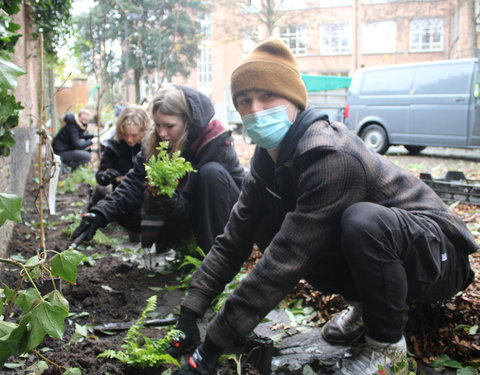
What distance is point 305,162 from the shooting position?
1.72 meters

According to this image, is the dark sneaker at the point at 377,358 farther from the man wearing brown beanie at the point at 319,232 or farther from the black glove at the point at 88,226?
the black glove at the point at 88,226

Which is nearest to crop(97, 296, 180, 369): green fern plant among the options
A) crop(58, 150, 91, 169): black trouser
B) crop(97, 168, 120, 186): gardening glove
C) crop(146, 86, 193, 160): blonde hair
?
crop(146, 86, 193, 160): blonde hair

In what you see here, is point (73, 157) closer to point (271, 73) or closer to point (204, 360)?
point (271, 73)

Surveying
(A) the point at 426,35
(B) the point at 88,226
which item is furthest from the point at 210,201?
(A) the point at 426,35

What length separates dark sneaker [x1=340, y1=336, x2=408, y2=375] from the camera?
5.36 feet

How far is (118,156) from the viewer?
4.55m

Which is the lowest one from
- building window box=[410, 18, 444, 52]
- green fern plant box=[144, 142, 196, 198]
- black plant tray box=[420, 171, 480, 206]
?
black plant tray box=[420, 171, 480, 206]

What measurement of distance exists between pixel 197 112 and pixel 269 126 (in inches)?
45.1

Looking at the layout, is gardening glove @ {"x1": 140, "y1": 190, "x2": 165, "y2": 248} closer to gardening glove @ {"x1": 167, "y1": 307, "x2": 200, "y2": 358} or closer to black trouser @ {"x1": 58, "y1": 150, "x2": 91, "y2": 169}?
gardening glove @ {"x1": 167, "y1": 307, "x2": 200, "y2": 358}

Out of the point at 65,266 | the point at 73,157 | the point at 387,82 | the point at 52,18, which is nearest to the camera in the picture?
the point at 65,266

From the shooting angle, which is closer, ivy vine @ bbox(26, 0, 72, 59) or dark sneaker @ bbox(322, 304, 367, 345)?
dark sneaker @ bbox(322, 304, 367, 345)

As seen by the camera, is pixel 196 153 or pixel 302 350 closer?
pixel 302 350

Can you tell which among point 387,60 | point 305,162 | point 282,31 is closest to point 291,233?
point 305,162

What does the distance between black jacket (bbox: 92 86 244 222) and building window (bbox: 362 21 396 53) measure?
30.2 metres
